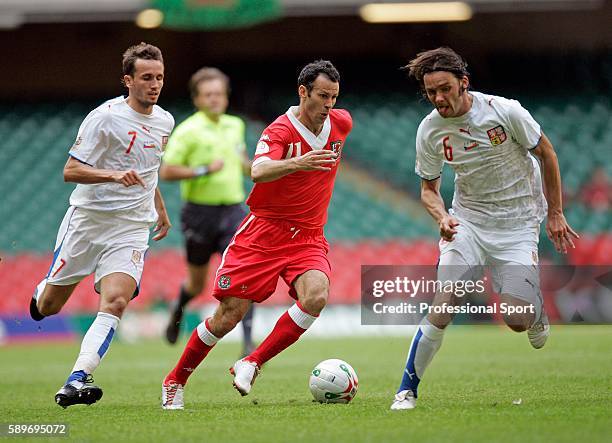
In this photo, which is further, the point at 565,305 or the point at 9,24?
the point at 9,24

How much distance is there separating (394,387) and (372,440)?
288 centimetres

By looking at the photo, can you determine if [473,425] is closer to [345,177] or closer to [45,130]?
[345,177]

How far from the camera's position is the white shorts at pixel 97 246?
6633 mm

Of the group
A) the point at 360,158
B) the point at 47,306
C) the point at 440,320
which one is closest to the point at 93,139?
the point at 47,306

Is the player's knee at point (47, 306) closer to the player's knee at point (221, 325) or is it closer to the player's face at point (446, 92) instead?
the player's knee at point (221, 325)

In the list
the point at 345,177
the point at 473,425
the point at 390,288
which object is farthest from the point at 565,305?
the point at 473,425

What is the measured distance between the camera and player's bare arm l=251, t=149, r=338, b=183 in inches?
227

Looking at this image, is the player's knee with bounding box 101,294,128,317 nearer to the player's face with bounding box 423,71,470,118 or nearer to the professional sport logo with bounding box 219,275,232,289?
the professional sport logo with bounding box 219,275,232,289

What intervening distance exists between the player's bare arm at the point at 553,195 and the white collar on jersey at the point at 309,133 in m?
1.32

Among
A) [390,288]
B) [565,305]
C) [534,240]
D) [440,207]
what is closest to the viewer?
[440,207]

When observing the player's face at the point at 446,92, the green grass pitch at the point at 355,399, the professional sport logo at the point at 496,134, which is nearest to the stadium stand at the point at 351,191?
the green grass pitch at the point at 355,399

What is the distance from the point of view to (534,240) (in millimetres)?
6527

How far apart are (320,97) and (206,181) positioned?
4.27 m

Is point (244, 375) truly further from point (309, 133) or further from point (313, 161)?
point (309, 133)
